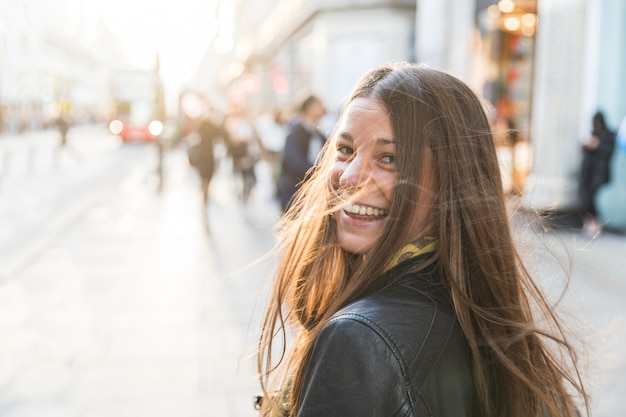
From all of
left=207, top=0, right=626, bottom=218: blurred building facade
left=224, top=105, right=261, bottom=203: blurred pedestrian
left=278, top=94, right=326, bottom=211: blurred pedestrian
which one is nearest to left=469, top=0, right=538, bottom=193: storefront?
left=207, top=0, right=626, bottom=218: blurred building facade

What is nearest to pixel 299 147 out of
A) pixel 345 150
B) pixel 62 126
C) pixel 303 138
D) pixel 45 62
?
pixel 303 138

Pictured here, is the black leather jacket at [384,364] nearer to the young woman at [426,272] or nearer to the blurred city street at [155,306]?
the young woman at [426,272]

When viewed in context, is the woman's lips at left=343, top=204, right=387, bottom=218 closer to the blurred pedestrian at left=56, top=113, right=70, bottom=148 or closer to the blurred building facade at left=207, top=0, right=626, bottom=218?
the blurred building facade at left=207, top=0, right=626, bottom=218

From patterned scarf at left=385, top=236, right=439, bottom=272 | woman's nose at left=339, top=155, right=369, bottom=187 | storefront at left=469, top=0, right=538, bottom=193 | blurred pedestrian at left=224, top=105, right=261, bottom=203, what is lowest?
blurred pedestrian at left=224, top=105, right=261, bottom=203

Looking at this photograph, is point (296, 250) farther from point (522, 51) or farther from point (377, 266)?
point (522, 51)

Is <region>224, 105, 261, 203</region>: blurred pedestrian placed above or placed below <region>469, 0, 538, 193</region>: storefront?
below

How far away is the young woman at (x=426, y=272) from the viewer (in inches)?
52.6

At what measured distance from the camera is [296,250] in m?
1.93

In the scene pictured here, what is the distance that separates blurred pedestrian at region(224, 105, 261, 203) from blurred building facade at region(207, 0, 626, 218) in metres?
3.96

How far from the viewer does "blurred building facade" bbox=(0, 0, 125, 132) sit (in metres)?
55.2

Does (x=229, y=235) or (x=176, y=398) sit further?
(x=229, y=235)

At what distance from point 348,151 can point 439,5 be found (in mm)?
15282

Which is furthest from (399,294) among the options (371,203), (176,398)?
(176,398)

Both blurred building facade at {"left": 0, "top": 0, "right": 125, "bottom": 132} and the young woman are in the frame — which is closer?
the young woman
